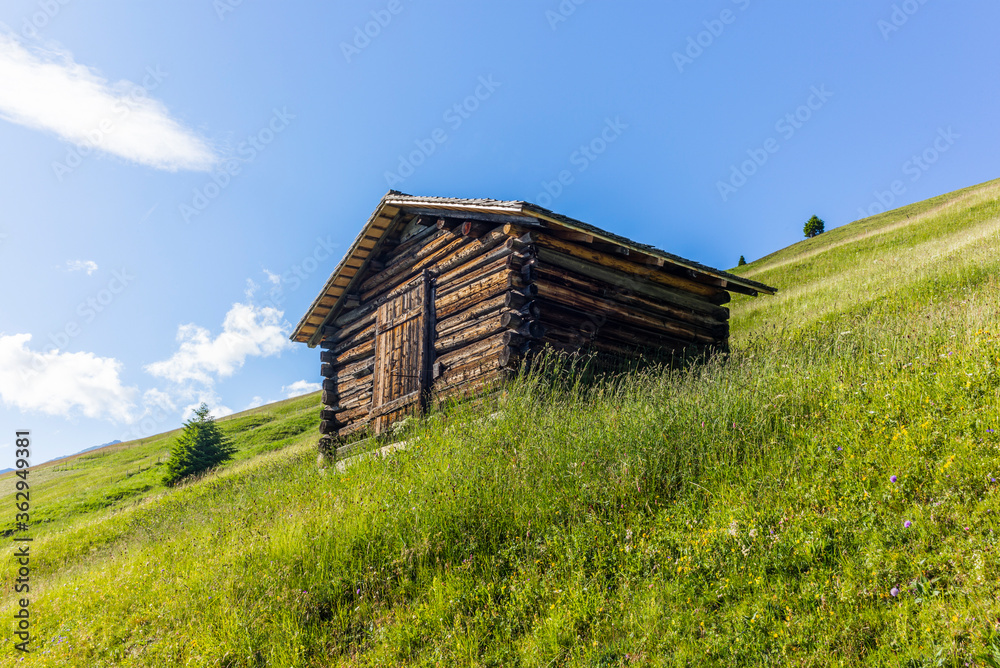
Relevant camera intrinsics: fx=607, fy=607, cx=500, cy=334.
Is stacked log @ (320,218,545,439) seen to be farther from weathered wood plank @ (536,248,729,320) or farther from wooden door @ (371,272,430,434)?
weathered wood plank @ (536,248,729,320)

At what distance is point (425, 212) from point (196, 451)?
1688 centimetres

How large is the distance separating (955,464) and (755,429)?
1.64 meters

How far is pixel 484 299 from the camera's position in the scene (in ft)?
33.8

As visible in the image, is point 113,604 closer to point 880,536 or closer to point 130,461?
point 880,536

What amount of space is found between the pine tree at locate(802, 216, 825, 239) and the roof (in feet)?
114

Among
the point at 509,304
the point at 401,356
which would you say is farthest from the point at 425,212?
the point at 509,304

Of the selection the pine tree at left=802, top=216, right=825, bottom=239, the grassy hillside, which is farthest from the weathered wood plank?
the pine tree at left=802, top=216, right=825, bottom=239

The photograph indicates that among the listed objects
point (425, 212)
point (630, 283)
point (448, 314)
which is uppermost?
point (425, 212)

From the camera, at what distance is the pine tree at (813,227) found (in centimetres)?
4206

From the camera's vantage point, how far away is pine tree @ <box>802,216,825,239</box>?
138 feet

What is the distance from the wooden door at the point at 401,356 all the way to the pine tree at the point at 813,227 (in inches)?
1508

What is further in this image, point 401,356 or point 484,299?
point 401,356

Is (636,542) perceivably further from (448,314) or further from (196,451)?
(196,451)

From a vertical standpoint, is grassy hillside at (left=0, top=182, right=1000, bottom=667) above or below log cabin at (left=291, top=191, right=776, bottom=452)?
below
